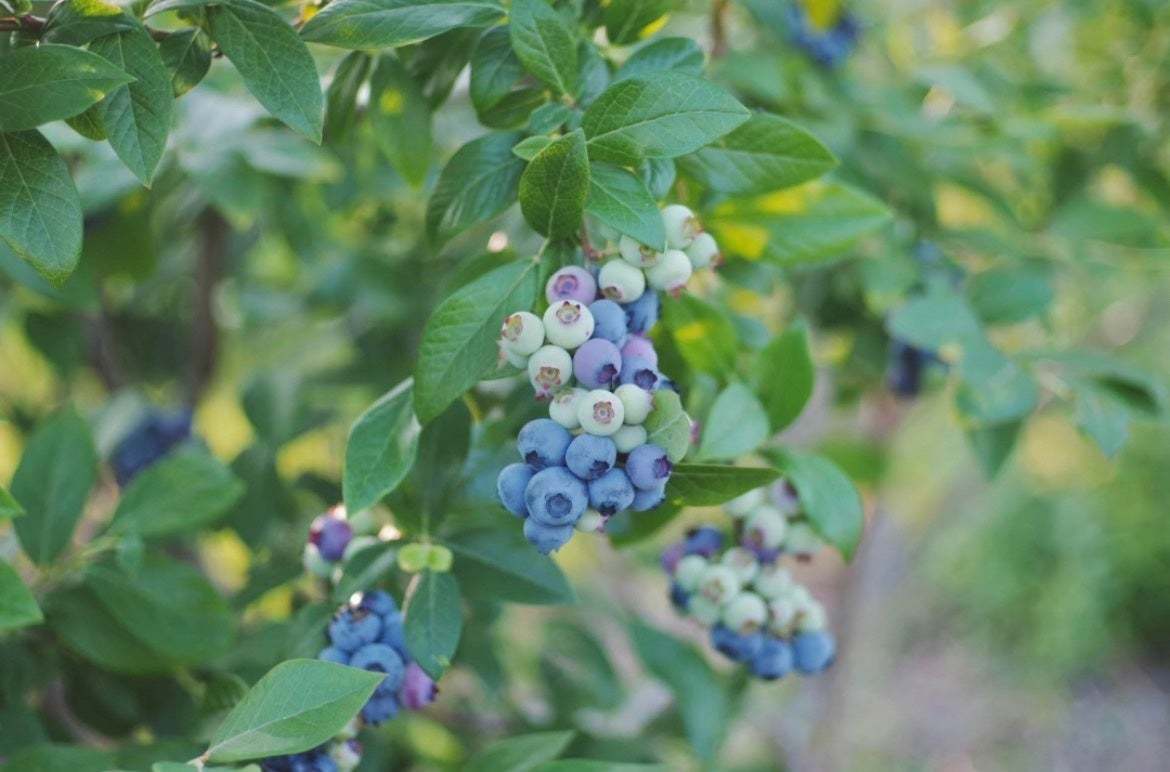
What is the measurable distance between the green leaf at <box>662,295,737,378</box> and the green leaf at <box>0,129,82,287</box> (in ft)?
1.36

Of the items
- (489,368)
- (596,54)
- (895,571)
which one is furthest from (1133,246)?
(895,571)

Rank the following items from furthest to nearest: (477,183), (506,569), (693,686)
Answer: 1. (693,686)
2. (506,569)
3. (477,183)

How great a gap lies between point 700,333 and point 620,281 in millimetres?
194

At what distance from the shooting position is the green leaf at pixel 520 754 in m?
0.89

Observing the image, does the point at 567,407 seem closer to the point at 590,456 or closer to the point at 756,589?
the point at 590,456

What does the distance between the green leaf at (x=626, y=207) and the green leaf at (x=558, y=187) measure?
1 centimetres

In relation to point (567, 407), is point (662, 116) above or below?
above

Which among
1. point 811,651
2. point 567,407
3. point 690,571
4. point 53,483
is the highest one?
point 567,407

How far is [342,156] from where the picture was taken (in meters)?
1.28

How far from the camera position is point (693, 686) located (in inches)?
52.7

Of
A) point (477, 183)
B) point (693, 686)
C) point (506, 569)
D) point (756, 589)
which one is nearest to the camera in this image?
point (477, 183)

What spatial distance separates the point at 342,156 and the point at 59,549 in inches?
20.4

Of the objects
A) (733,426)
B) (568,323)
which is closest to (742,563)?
(733,426)

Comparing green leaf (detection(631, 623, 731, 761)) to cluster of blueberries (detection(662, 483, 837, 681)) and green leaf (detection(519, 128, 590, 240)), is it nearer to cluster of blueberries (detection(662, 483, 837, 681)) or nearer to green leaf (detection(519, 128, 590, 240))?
cluster of blueberries (detection(662, 483, 837, 681))
